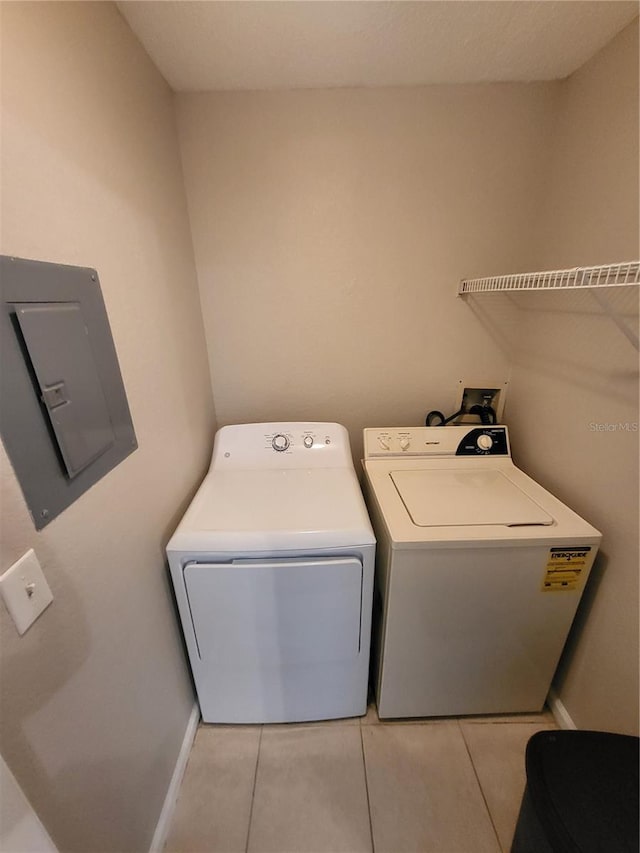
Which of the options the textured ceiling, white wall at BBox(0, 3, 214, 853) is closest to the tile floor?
white wall at BBox(0, 3, 214, 853)

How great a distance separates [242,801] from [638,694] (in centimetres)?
137

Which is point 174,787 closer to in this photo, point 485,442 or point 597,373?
point 485,442

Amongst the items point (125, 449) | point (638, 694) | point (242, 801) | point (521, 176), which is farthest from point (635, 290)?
point (242, 801)

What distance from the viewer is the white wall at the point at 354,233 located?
4.55 ft

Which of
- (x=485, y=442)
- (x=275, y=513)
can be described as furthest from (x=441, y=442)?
(x=275, y=513)

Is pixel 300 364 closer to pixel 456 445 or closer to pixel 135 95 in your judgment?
pixel 456 445

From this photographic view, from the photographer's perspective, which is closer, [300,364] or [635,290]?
[635,290]

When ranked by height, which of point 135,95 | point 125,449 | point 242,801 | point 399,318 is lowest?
point 242,801

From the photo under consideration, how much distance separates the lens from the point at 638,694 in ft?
3.47

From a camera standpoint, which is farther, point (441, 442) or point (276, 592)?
point (441, 442)

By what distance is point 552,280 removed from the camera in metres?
1.30

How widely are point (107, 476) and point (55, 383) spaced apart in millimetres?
272

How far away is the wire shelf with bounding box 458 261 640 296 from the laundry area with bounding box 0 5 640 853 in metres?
0.02

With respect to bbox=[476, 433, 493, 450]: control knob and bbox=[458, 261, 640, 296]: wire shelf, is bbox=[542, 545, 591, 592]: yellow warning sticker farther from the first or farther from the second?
bbox=[458, 261, 640, 296]: wire shelf
